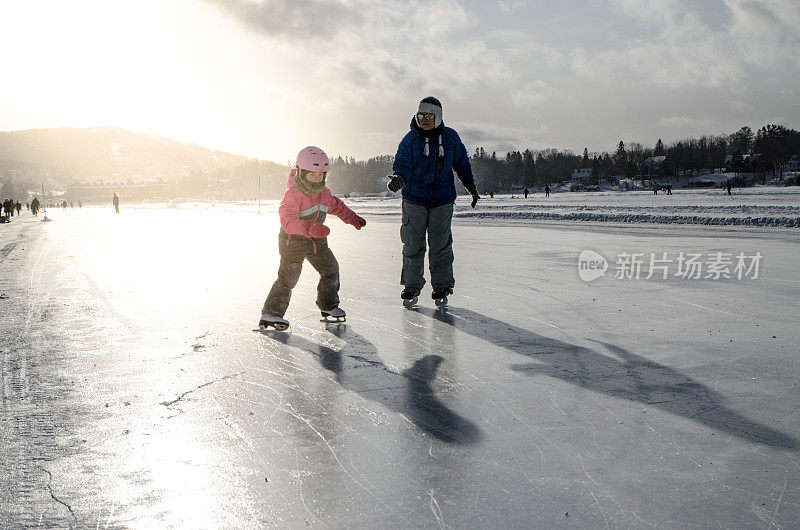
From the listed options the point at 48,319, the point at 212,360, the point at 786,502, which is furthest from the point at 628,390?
the point at 48,319

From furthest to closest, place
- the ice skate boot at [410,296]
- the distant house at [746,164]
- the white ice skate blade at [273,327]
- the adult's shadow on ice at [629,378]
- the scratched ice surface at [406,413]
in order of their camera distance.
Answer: the distant house at [746,164], the ice skate boot at [410,296], the white ice skate blade at [273,327], the adult's shadow on ice at [629,378], the scratched ice surface at [406,413]

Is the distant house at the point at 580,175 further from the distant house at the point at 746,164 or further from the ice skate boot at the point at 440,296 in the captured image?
the ice skate boot at the point at 440,296

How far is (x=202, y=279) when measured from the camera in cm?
741

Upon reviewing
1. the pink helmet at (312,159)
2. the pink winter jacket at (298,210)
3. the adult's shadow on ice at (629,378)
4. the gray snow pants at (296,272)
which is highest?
the pink helmet at (312,159)

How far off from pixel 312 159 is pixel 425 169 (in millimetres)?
1310

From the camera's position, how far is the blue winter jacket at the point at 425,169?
18.5ft

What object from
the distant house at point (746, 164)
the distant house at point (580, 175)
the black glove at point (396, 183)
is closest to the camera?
the black glove at point (396, 183)

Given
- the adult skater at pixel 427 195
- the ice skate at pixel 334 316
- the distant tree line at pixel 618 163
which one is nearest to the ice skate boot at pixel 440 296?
the adult skater at pixel 427 195

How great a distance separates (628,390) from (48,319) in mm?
4513

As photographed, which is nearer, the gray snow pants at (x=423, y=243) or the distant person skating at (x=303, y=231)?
the distant person skating at (x=303, y=231)

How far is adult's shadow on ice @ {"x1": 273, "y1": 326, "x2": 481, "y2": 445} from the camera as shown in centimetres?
255

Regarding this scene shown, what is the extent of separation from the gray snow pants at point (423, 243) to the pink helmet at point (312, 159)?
1.23 metres

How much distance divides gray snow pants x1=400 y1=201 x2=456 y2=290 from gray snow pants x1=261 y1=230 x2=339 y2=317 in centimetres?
92

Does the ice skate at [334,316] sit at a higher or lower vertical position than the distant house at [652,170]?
lower
